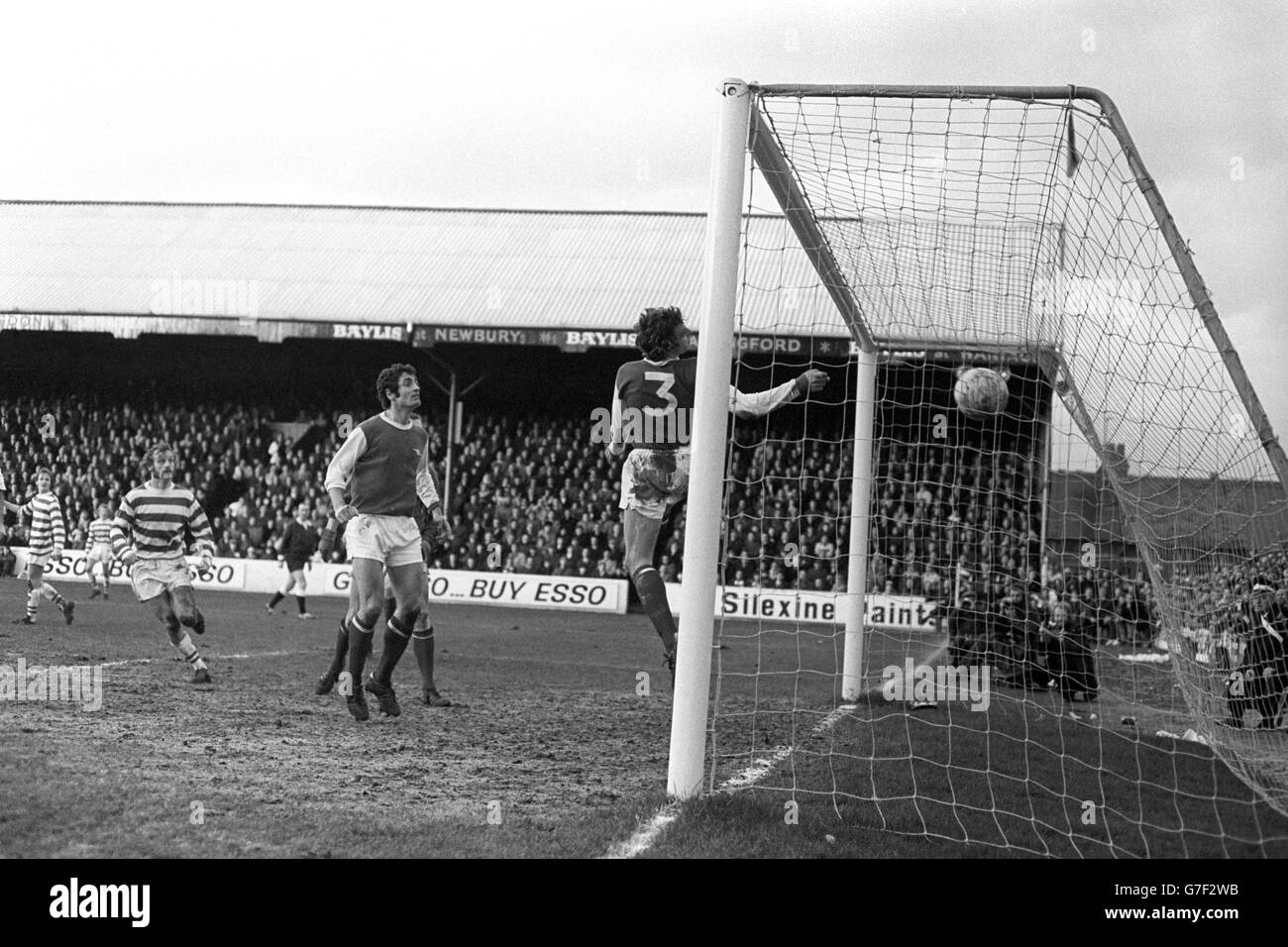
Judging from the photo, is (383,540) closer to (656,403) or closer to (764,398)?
(656,403)

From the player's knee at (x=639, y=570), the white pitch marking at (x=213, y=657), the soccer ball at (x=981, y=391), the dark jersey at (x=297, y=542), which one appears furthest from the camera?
the dark jersey at (x=297, y=542)

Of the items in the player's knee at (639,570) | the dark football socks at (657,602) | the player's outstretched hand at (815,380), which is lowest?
the dark football socks at (657,602)

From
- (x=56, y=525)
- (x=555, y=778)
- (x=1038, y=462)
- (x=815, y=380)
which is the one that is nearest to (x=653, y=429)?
(x=815, y=380)

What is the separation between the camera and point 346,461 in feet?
24.8

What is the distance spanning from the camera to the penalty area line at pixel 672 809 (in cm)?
451

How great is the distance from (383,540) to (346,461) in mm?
562

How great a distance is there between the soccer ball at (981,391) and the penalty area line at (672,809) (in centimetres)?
242

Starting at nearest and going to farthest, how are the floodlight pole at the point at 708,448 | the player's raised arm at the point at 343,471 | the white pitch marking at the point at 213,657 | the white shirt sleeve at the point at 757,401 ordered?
the floodlight pole at the point at 708,448, the white shirt sleeve at the point at 757,401, the player's raised arm at the point at 343,471, the white pitch marking at the point at 213,657

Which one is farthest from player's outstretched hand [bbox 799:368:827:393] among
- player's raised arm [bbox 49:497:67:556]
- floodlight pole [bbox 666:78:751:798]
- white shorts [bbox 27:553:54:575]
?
player's raised arm [bbox 49:497:67:556]

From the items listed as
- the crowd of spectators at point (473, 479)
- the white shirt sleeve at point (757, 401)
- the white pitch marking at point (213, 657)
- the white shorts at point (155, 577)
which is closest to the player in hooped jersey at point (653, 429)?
the white shirt sleeve at point (757, 401)

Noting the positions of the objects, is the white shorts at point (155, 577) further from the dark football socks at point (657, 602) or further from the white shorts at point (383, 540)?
the dark football socks at point (657, 602)

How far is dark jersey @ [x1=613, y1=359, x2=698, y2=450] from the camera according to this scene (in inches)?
275

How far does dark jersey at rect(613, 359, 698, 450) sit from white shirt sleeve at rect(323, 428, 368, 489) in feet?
5.73
